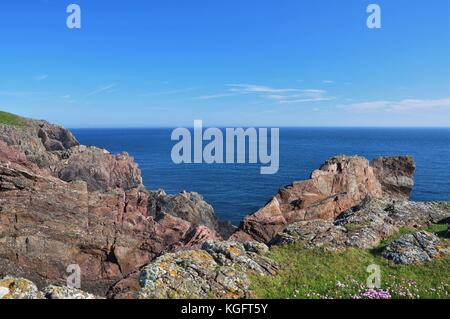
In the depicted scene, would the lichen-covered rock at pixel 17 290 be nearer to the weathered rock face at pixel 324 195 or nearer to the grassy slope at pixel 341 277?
the grassy slope at pixel 341 277

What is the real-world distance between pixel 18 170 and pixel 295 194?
35748 millimetres

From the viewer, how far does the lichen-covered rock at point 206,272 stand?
57.8 feet

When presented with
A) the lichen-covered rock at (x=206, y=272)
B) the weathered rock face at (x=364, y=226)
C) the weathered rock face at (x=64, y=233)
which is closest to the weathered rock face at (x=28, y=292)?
the lichen-covered rock at (x=206, y=272)

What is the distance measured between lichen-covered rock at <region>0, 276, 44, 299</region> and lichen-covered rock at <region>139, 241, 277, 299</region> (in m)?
4.35

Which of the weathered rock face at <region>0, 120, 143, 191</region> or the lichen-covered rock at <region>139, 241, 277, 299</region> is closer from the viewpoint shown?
the lichen-covered rock at <region>139, 241, 277, 299</region>

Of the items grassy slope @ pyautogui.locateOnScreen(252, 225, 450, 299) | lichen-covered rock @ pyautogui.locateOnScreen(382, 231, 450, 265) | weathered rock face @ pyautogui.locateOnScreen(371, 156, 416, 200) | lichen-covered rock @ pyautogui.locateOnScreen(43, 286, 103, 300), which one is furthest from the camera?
weathered rock face @ pyautogui.locateOnScreen(371, 156, 416, 200)

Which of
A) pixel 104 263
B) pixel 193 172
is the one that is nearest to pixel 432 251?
pixel 104 263

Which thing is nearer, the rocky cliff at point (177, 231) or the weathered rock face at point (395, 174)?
the rocky cliff at point (177, 231)

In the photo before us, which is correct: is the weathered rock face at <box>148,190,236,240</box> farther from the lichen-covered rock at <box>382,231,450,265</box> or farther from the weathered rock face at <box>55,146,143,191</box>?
the lichen-covered rock at <box>382,231,450,265</box>

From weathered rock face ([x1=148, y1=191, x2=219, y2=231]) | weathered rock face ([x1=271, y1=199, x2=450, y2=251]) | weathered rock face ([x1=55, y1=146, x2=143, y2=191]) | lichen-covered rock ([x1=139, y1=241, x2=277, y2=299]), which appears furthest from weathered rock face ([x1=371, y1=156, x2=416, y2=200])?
weathered rock face ([x1=55, y1=146, x2=143, y2=191])

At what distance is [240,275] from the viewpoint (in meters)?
19.4

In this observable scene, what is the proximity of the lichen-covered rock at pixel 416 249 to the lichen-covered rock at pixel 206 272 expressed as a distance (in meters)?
7.76

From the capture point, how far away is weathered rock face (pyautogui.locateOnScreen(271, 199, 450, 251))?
2514 cm

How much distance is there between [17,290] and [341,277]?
1563 centimetres
